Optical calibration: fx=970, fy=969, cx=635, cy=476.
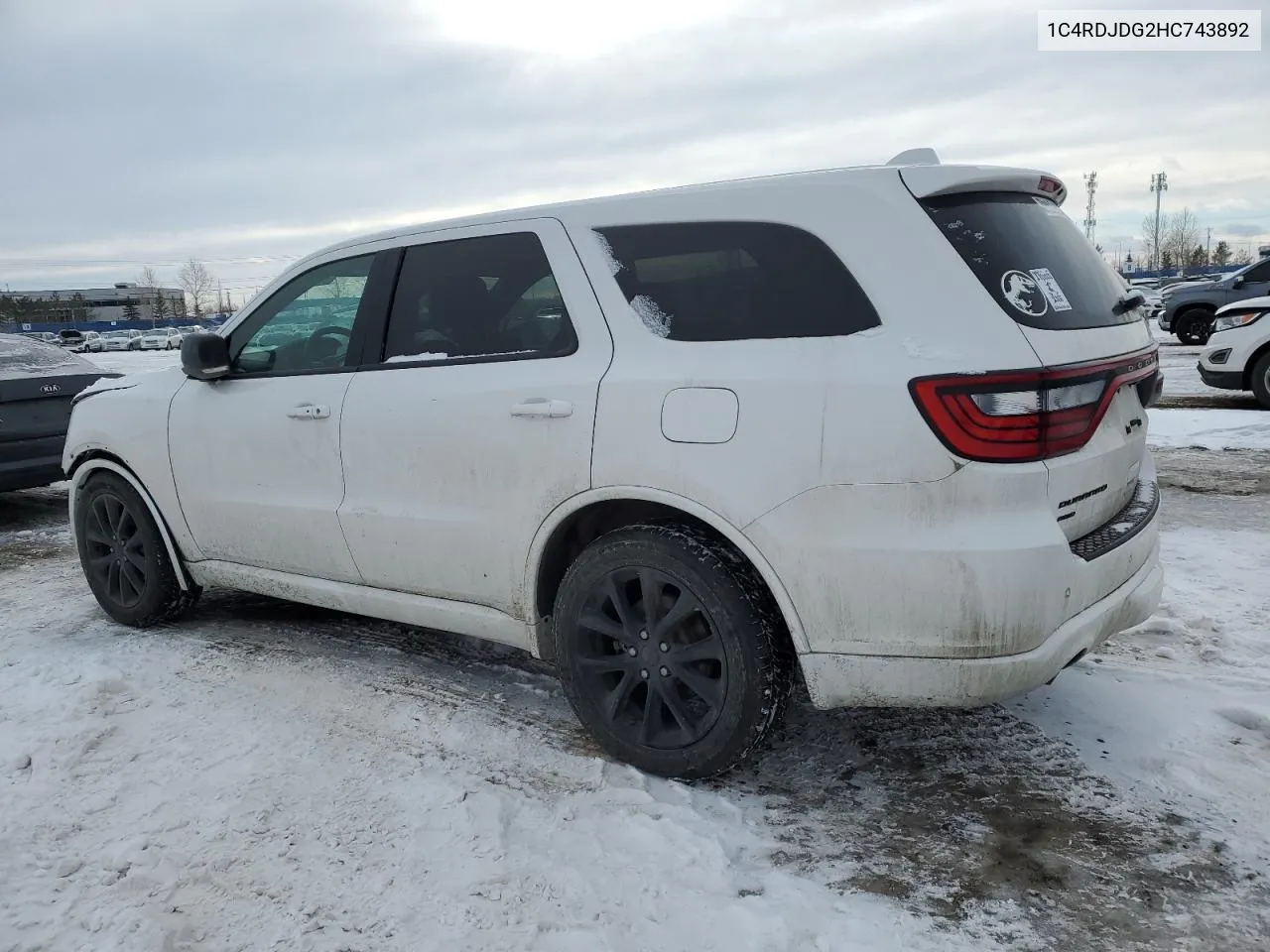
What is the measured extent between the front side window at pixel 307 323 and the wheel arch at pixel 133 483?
875 mm

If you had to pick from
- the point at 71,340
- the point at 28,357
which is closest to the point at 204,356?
the point at 28,357

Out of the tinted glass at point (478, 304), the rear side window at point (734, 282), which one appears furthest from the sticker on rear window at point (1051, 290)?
the tinted glass at point (478, 304)

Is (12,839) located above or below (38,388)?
below

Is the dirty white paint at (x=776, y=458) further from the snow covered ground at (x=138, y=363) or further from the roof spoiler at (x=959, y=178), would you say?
the snow covered ground at (x=138, y=363)

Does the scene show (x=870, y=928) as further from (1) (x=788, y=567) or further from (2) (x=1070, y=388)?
(2) (x=1070, y=388)

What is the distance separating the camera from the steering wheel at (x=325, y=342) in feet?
12.7

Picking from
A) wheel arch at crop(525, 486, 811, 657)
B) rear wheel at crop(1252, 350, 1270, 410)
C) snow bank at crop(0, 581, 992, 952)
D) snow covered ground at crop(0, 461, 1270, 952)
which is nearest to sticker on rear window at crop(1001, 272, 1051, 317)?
wheel arch at crop(525, 486, 811, 657)

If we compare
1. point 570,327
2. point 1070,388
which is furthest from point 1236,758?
point 570,327

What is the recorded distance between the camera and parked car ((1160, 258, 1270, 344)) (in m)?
15.3

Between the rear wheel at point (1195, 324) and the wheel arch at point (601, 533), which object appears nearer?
the wheel arch at point (601, 533)

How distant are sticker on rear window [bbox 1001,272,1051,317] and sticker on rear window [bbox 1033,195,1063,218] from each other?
47 cm

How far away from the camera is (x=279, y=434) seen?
3932mm

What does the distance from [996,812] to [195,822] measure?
2.37 m

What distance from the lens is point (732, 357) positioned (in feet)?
9.24
